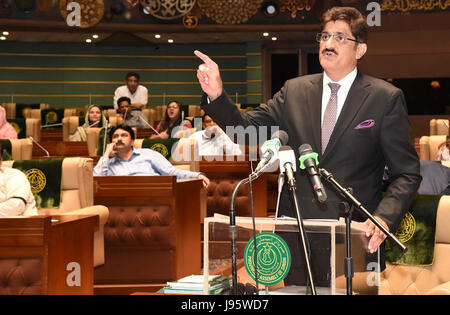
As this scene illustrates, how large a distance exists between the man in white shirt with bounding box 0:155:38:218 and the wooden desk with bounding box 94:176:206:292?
37.2 inches

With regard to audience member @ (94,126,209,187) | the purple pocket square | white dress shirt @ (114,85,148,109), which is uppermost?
white dress shirt @ (114,85,148,109)

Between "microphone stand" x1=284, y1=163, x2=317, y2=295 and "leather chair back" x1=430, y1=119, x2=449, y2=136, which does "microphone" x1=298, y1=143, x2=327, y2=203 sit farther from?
"leather chair back" x1=430, y1=119, x2=449, y2=136

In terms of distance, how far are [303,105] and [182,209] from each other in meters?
2.98

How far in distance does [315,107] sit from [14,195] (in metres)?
2.30

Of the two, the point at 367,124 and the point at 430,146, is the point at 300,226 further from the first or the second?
the point at 430,146

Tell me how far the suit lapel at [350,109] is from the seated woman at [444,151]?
4.04 meters

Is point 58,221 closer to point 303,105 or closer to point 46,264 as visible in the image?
point 46,264

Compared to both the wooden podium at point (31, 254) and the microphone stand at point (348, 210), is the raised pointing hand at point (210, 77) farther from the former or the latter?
the wooden podium at point (31, 254)

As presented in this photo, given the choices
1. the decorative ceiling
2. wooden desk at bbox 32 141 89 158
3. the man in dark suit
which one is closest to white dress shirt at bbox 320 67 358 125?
the man in dark suit

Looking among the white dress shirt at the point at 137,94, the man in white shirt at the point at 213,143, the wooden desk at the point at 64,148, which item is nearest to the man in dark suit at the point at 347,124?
the man in white shirt at the point at 213,143

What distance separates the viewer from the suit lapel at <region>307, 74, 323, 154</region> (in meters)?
1.94

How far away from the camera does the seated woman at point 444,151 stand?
5760mm

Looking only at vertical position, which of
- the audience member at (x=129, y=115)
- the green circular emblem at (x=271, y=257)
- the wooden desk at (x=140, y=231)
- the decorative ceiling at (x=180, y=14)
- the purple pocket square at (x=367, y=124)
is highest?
the decorative ceiling at (x=180, y=14)

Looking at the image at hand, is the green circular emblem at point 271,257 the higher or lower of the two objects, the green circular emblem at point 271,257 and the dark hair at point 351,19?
the lower
